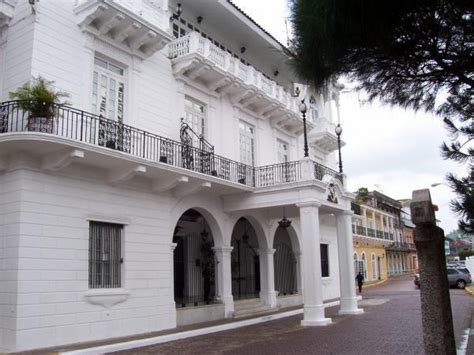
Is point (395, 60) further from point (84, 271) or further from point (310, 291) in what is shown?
point (310, 291)

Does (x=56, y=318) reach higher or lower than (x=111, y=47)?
lower

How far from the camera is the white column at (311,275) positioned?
1540 cm

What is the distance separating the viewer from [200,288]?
17953mm

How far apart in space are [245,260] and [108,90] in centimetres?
1047

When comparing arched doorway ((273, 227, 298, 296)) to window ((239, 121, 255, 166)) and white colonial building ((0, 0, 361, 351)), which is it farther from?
window ((239, 121, 255, 166))

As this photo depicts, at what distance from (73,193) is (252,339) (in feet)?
18.5

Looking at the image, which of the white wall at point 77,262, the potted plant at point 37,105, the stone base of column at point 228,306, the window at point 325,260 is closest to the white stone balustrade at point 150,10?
the potted plant at point 37,105

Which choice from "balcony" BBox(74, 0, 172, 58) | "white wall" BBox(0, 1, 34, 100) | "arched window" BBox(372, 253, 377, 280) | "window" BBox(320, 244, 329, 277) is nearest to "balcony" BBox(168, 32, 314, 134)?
"balcony" BBox(74, 0, 172, 58)

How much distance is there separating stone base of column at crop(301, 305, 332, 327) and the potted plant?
908cm

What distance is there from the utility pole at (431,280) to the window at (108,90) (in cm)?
1003

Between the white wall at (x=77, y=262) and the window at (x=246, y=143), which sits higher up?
the window at (x=246, y=143)

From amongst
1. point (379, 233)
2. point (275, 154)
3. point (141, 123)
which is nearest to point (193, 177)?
Result: point (141, 123)

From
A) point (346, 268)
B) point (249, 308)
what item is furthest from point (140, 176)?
point (346, 268)

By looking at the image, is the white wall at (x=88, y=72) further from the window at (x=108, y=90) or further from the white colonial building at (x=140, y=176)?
the window at (x=108, y=90)
